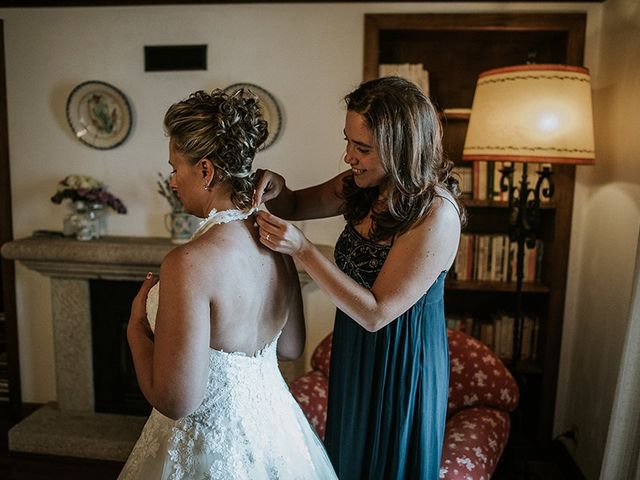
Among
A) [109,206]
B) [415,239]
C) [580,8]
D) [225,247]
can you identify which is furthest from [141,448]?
[580,8]

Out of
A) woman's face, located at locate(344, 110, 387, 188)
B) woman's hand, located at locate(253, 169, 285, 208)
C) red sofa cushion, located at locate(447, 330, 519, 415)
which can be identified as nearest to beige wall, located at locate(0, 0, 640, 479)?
red sofa cushion, located at locate(447, 330, 519, 415)

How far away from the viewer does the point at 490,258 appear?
276 cm

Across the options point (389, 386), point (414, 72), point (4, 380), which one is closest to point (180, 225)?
point (414, 72)

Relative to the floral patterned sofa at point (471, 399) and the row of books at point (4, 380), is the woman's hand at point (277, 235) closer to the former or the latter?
the floral patterned sofa at point (471, 399)

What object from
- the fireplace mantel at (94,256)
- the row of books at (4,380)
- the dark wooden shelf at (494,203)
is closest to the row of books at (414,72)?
the dark wooden shelf at (494,203)

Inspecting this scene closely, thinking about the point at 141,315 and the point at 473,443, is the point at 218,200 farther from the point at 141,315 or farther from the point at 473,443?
the point at 473,443

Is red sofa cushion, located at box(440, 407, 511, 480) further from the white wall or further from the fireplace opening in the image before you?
the fireplace opening

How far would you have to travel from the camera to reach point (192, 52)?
277 cm

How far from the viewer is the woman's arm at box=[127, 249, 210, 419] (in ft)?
3.48

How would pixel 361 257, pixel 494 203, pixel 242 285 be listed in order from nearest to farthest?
pixel 242 285 → pixel 361 257 → pixel 494 203

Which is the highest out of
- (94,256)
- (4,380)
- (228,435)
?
(94,256)

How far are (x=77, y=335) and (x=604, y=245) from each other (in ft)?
8.66

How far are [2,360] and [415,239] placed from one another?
301 centimetres

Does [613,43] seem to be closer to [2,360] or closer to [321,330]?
[321,330]
